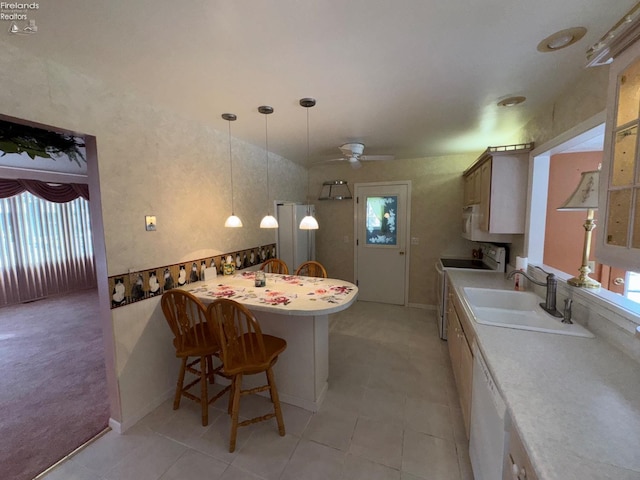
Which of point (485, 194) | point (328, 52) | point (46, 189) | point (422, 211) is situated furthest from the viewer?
point (46, 189)

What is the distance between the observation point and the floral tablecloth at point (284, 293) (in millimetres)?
1829

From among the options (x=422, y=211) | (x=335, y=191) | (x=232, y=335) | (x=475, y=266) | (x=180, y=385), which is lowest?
(x=180, y=385)

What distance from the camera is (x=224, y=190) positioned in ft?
9.27

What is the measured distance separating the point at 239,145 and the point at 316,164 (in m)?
1.73

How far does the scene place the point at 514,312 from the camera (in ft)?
6.55

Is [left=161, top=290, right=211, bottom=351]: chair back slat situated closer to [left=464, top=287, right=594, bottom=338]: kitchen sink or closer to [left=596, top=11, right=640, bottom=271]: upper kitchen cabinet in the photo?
[left=464, top=287, right=594, bottom=338]: kitchen sink

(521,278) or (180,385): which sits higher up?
(521,278)

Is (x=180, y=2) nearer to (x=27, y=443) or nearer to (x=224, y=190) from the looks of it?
(x=224, y=190)

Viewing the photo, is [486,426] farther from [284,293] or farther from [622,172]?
[284,293]

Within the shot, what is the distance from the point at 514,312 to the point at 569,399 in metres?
1.22

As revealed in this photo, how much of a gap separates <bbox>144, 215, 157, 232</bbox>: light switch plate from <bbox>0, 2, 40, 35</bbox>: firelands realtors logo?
1.15 m

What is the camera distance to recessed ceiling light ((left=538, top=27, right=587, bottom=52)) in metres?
1.25

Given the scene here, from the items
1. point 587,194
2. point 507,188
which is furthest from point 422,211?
point 587,194

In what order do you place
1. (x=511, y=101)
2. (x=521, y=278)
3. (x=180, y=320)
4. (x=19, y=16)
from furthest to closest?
Result: (x=521, y=278), (x=511, y=101), (x=180, y=320), (x=19, y=16)
